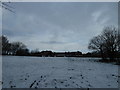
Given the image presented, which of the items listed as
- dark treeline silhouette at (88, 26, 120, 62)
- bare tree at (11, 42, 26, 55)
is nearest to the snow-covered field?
dark treeline silhouette at (88, 26, 120, 62)

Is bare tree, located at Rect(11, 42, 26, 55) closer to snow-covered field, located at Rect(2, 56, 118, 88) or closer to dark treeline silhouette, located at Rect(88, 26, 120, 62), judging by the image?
dark treeline silhouette, located at Rect(88, 26, 120, 62)

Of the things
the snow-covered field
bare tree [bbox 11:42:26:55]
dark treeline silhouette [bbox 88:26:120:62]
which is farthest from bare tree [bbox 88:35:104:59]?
bare tree [bbox 11:42:26:55]

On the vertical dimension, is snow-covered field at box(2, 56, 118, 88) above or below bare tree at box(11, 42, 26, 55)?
below

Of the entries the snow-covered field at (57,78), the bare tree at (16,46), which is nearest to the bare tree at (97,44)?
the snow-covered field at (57,78)

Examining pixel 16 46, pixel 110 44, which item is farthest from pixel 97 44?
pixel 16 46

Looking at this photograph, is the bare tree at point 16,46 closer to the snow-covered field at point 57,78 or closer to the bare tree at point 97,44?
the bare tree at point 97,44

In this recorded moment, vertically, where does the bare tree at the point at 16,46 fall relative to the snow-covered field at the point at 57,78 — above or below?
above

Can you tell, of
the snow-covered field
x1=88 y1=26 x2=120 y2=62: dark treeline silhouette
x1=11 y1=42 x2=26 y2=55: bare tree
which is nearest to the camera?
the snow-covered field

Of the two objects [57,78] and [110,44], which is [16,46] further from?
[57,78]

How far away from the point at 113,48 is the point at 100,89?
49.1 meters

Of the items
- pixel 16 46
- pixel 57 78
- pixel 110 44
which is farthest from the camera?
pixel 16 46

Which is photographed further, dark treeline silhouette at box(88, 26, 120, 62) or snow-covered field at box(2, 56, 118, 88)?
dark treeline silhouette at box(88, 26, 120, 62)

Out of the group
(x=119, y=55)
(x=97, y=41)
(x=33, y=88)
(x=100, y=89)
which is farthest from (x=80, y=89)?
(x=97, y=41)

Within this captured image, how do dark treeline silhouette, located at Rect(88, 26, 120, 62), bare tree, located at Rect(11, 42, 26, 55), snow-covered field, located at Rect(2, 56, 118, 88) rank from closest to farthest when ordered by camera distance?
snow-covered field, located at Rect(2, 56, 118, 88) < dark treeline silhouette, located at Rect(88, 26, 120, 62) < bare tree, located at Rect(11, 42, 26, 55)
